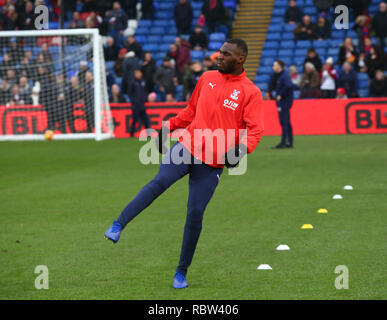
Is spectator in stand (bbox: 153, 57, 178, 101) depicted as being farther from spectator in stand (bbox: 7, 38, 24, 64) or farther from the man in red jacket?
the man in red jacket

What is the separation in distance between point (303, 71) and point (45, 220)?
49.9 ft

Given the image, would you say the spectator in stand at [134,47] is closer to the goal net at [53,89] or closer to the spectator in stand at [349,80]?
the goal net at [53,89]

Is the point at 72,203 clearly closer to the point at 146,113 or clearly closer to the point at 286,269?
the point at 286,269

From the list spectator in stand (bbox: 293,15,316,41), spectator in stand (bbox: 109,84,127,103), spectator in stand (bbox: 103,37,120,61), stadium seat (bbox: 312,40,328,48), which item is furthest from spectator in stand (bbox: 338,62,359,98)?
spectator in stand (bbox: 103,37,120,61)

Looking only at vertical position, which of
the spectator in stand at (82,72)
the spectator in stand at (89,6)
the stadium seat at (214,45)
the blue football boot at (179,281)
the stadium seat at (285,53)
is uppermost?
the spectator in stand at (89,6)

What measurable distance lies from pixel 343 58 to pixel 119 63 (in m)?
7.20

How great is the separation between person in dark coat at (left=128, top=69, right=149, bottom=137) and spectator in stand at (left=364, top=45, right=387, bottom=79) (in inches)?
265

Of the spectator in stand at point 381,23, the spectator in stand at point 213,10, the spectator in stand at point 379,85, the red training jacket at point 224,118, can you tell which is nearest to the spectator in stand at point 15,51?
the spectator in stand at point 213,10

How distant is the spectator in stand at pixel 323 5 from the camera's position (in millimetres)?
25109

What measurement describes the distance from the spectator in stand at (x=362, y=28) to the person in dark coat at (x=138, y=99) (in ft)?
23.0

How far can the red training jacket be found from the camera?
247 inches

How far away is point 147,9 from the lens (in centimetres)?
2805

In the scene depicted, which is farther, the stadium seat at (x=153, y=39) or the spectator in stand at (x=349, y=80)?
the stadium seat at (x=153, y=39)

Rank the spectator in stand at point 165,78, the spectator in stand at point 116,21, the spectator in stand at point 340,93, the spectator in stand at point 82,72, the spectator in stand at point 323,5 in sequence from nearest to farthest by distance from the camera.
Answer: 1. the spectator in stand at point 340,93
2. the spectator in stand at point 82,72
3. the spectator in stand at point 165,78
4. the spectator in stand at point 323,5
5. the spectator in stand at point 116,21
